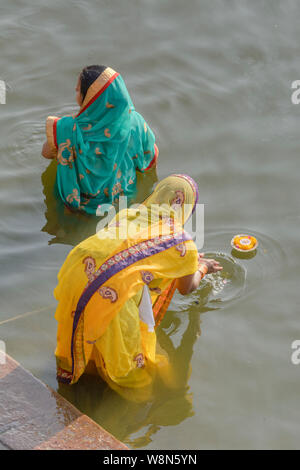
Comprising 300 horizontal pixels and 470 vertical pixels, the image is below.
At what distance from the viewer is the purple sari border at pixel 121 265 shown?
132 inches

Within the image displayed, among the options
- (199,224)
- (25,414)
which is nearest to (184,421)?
(25,414)

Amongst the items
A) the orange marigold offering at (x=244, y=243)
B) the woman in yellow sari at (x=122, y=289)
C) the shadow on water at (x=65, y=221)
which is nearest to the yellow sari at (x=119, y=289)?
the woman in yellow sari at (x=122, y=289)

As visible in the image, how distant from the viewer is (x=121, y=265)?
3373 mm

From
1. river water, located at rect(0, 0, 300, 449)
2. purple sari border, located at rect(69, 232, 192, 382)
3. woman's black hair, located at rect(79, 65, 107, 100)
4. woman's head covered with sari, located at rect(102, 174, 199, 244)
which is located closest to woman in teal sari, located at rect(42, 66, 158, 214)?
woman's black hair, located at rect(79, 65, 107, 100)

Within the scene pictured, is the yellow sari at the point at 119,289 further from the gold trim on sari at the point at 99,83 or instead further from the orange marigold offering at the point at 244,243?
the gold trim on sari at the point at 99,83

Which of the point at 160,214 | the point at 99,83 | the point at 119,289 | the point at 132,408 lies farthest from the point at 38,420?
the point at 99,83

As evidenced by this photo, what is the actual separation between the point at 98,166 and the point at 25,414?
7.26 ft

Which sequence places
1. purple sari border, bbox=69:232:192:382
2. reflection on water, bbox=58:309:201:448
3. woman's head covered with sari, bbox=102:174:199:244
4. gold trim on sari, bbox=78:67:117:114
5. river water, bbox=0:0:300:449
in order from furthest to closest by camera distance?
1. gold trim on sari, bbox=78:67:117:114
2. river water, bbox=0:0:300:449
3. reflection on water, bbox=58:309:201:448
4. woman's head covered with sari, bbox=102:174:199:244
5. purple sari border, bbox=69:232:192:382

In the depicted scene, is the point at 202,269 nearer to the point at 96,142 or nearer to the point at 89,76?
the point at 96,142

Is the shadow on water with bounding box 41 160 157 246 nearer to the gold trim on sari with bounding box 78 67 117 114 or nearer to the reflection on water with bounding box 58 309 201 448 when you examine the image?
the gold trim on sari with bounding box 78 67 117 114

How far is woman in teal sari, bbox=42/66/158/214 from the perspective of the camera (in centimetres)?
479

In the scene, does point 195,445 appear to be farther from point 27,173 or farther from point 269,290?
point 27,173

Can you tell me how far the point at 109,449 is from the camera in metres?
3.24

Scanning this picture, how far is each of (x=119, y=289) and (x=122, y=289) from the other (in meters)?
0.02
